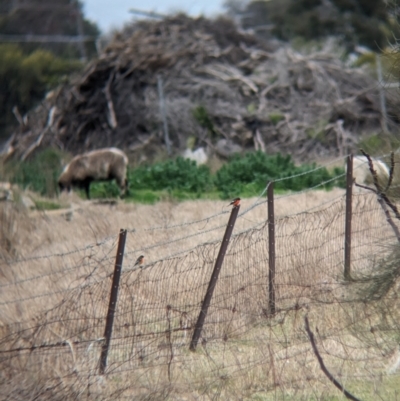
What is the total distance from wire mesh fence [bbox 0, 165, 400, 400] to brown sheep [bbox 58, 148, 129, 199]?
12.4 m

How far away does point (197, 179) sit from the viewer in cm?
1983

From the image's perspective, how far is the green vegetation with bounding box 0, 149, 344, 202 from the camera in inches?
710

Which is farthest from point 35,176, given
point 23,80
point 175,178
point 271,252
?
point 23,80

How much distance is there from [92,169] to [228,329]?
565 inches

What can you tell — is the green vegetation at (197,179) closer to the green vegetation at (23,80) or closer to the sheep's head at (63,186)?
the sheep's head at (63,186)

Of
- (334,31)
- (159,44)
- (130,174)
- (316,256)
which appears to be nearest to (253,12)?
(334,31)

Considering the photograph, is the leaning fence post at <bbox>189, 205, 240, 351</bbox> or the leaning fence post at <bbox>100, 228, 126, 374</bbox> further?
the leaning fence post at <bbox>189, 205, 240, 351</bbox>

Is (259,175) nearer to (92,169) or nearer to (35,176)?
(92,169)

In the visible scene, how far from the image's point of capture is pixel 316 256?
8734mm

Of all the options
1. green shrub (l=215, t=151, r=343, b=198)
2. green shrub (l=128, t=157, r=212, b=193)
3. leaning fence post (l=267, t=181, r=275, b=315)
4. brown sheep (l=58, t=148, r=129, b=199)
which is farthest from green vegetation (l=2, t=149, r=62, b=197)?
leaning fence post (l=267, t=181, r=275, b=315)

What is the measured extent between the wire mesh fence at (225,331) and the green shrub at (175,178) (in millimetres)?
10725

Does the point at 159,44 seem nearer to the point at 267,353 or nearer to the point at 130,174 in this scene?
the point at 130,174

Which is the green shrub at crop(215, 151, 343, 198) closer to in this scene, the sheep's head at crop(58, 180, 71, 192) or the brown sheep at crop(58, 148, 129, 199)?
the brown sheep at crop(58, 148, 129, 199)

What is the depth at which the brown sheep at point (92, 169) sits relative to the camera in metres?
21.4
